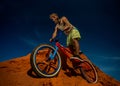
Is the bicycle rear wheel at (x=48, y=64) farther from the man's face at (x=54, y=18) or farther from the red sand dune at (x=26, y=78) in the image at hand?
the man's face at (x=54, y=18)

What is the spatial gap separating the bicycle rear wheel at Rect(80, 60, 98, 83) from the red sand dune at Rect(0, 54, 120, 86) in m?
0.25

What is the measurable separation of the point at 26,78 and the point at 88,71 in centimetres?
358

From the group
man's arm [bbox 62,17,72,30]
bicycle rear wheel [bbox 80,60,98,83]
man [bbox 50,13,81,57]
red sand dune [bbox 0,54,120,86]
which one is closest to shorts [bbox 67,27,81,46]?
man [bbox 50,13,81,57]

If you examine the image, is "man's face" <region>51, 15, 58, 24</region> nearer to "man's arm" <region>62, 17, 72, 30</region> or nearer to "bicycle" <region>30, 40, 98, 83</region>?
"man's arm" <region>62, 17, 72, 30</region>

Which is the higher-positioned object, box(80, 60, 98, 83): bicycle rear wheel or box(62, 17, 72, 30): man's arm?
box(62, 17, 72, 30): man's arm

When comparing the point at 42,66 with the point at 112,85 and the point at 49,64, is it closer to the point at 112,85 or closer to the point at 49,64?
the point at 49,64

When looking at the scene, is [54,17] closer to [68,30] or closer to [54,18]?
[54,18]

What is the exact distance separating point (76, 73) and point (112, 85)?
7.40ft

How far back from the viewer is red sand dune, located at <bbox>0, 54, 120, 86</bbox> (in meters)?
8.39

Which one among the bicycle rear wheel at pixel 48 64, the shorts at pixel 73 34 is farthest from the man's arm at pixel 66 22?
the bicycle rear wheel at pixel 48 64

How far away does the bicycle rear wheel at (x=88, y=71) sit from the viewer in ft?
33.8

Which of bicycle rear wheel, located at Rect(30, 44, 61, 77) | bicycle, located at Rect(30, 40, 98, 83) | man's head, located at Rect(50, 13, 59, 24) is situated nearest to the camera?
bicycle, located at Rect(30, 40, 98, 83)

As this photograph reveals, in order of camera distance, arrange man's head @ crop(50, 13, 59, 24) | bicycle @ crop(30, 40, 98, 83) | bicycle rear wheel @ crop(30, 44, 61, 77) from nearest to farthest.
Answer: bicycle @ crop(30, 40, 98, 83), bicycle rear wheel @ crop(30, 44, 61, 77), man's head @ crop(50, 13, 59, 24)

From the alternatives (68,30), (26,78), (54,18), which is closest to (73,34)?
(68,30)
